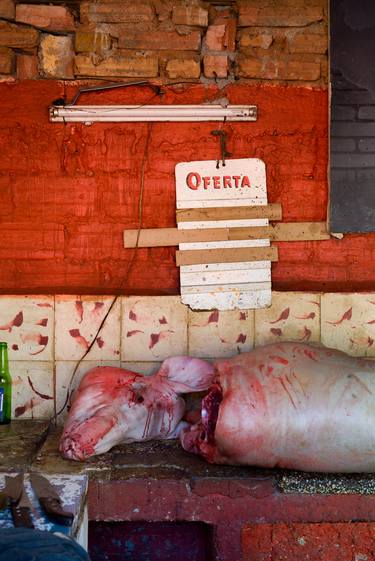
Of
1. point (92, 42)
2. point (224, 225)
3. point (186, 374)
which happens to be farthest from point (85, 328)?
point (92, 42)

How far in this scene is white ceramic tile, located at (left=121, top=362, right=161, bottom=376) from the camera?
393cm

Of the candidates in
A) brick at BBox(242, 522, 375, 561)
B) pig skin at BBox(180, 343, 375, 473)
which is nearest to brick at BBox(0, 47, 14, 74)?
pig skin at BBox(180, 343, 375, 473)

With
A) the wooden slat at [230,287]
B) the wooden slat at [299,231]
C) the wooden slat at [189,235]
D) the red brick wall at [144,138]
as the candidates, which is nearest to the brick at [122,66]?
the red brick wall at [144,138]

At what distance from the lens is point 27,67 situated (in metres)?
3.94

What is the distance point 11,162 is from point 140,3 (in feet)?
3.93

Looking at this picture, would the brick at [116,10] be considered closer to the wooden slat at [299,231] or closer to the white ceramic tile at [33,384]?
the wooden slat at [299,231]

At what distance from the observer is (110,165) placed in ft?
13.1

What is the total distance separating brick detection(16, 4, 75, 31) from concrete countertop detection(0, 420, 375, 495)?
7.76 ft

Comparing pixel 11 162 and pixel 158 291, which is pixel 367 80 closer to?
pixel 158 291

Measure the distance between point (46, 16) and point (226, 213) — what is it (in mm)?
1556

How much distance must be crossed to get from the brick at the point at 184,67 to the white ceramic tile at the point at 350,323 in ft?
4.98

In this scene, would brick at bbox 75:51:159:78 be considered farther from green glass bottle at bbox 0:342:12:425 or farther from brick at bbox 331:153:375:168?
green glass bottle at bbox 0:342:12:425

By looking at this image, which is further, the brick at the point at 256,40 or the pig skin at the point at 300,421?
the brick at the point at 256,40

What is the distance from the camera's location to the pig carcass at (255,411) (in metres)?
3.09
